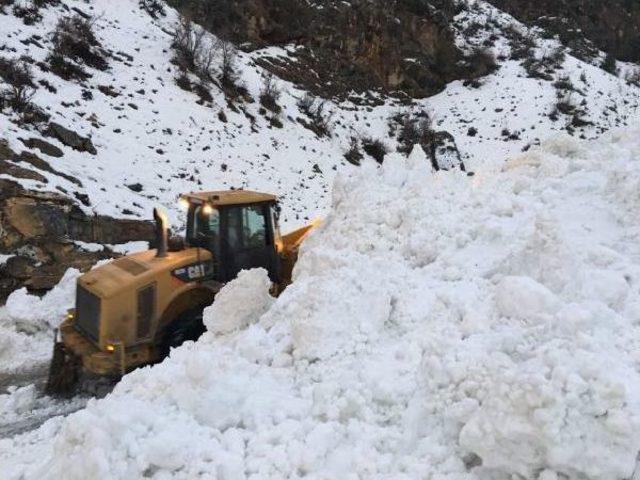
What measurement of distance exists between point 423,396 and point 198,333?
414 cm

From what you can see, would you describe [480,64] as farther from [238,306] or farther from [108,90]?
[238,306]

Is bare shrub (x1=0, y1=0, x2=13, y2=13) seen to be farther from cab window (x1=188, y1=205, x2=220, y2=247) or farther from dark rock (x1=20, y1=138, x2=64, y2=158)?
cab window (x1=188, y1=205, x2=220, y2=247)

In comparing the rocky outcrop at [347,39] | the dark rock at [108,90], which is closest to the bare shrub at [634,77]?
the rocky outcrop at [347,39]

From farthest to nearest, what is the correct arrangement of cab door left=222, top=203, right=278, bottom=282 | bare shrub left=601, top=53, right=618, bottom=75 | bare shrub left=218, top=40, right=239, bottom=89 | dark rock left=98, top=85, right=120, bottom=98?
bare shrub left=601, top=53, right=618, bottom=75 < bare shrub left=218, top=40, right=239, bottom=89 < dark rock left=98, top=85, right=120, bottom=98 < cab door left=222, top=203, right=278, bottom=282

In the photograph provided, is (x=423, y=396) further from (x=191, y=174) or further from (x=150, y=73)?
(x=150, y=73)

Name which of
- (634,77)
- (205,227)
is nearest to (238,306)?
(205,227)

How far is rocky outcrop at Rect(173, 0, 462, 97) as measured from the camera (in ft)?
82.8

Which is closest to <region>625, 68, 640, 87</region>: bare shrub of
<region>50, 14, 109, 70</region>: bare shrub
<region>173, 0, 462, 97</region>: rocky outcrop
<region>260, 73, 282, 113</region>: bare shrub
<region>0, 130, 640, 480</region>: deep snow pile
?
<region>173, 0, 462, 97</region>: rocky outcrop

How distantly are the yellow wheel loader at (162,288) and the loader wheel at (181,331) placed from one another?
0.04ft

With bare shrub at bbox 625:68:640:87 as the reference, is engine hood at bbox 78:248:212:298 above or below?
below

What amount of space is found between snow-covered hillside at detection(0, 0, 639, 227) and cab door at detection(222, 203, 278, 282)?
525cm

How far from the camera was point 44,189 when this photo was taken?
10.6 meters

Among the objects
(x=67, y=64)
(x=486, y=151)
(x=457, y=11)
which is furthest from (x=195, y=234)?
(x=457, y=11)

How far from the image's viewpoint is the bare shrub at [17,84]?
1257 centimetres
